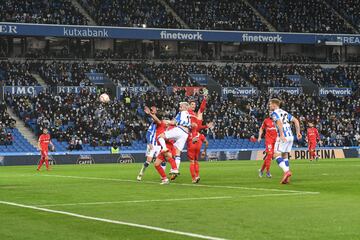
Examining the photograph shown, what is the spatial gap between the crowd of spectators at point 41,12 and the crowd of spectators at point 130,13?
179 centimetres

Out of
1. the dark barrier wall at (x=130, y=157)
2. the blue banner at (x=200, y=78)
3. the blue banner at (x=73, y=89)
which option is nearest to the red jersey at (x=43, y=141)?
the dark barrier wall at (x=130, y=157)

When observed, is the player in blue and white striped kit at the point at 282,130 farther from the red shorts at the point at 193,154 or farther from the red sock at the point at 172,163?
the red sock at the point at 172,163

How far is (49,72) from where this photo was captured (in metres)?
62.9

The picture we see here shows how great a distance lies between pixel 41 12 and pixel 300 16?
27231 mm

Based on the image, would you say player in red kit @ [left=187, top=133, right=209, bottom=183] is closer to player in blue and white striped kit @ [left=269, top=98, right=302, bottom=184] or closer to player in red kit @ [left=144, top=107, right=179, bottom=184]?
player in red kit @ [left=144, top=107, right=179, bottom=184]

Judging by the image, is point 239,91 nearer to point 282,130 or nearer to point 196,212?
point 282,130

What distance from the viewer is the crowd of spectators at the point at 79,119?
2121 inches

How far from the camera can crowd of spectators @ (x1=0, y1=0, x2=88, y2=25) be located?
213 feet

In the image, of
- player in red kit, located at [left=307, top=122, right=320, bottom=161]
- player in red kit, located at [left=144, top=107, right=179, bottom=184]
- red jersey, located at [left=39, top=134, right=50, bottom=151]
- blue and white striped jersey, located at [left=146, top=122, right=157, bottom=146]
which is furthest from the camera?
player in red kit, located at [left=307, top=122, right=320, bottom=161]

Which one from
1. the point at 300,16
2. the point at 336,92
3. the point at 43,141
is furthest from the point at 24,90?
the point at 300,16

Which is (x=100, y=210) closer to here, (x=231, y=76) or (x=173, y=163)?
(x=173, y=163)

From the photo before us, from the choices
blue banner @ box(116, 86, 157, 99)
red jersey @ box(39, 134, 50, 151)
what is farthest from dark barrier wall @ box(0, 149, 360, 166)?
blue banner @ box(116, 86, 157, 99)

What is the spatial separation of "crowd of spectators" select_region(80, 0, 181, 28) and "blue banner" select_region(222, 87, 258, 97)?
867 centimetres

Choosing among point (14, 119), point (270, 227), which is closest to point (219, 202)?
point (270, 227)
